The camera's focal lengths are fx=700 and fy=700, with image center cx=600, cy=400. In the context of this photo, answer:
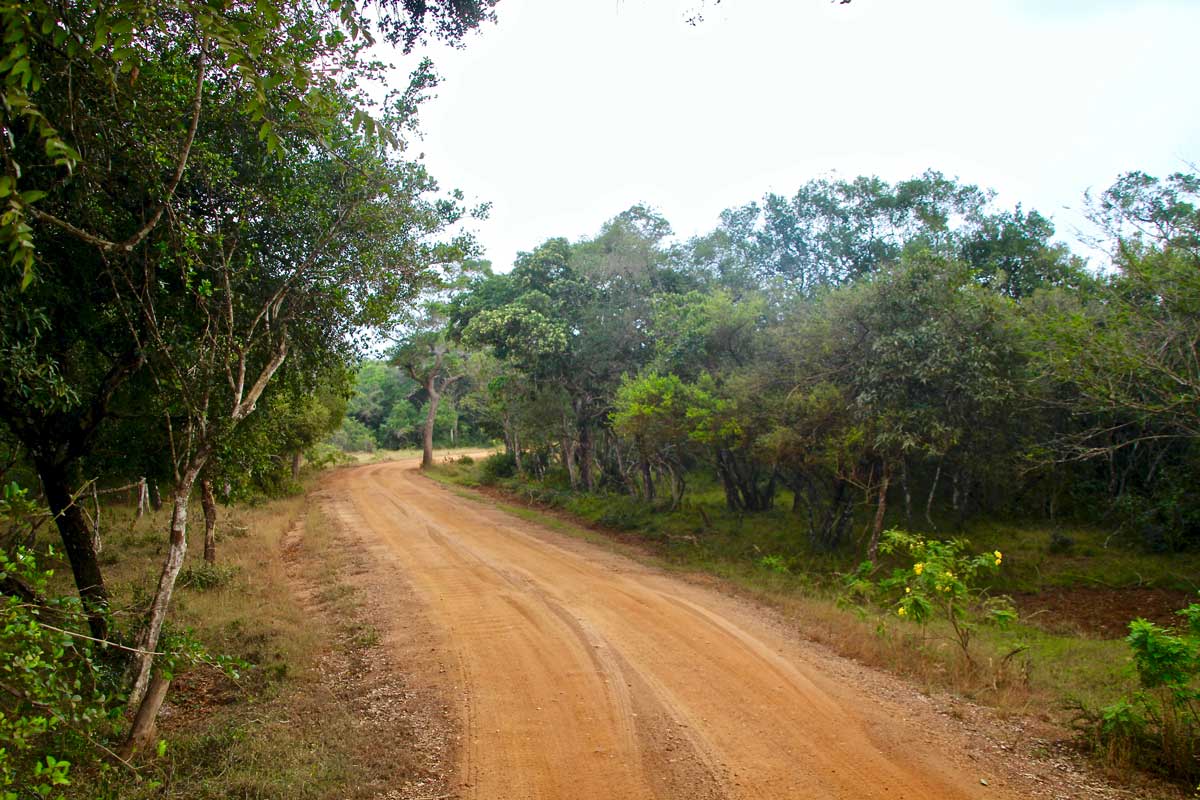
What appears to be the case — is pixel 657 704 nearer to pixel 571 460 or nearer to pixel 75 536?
pixel 75 536

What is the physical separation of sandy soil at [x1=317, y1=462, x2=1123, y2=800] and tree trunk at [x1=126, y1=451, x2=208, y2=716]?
2005 millimetres

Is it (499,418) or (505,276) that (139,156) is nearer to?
(505,276)

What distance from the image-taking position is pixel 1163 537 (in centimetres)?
1473

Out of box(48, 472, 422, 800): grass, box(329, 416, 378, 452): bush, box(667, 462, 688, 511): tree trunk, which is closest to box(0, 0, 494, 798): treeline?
box(48, 472, 422, 800): grass

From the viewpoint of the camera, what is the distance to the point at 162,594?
18.6 feet

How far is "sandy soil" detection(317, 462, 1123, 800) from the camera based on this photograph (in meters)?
5.29

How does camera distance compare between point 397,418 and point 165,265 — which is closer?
point 165,265

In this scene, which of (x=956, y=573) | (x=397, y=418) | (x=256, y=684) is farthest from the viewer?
(x=397, y=418)

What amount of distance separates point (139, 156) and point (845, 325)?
39.0ft

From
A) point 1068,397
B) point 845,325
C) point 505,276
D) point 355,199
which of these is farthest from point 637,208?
point 355,199

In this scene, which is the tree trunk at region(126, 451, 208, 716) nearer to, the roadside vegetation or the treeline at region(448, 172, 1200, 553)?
the roadside vegetation

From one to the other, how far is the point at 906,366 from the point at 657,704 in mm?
8840

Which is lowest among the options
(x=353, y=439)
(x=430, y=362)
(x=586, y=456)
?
(x=353, y=439)

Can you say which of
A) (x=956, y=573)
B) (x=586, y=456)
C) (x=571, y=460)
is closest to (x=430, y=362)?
(x=571, y=460)
